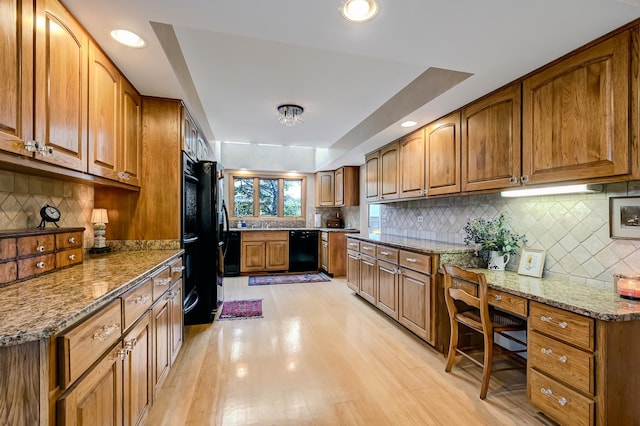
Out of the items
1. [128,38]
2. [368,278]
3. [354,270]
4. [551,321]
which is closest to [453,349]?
[551,321]

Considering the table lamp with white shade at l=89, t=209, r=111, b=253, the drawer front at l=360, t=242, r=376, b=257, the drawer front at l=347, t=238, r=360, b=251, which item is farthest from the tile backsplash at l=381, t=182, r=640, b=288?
the table lamp with white shade at l=89, t=209, r=111, b=253

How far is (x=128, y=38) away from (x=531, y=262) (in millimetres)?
3027

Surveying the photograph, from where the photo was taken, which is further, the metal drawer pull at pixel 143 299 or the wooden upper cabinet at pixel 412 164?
the wooden upper cabinet at pixel 412 164

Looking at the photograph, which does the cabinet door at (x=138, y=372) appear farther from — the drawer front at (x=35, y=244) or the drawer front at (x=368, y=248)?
the drawer front at (x=368, y=248)

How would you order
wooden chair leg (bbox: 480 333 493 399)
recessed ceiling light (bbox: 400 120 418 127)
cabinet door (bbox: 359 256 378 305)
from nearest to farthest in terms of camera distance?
1. wooden chair leg (bbox: 480 333 493 399)
2. recessed ceiling light (bbox: 400 120 418 127)
3. cabinet door (bbox: 359 256 378 305)

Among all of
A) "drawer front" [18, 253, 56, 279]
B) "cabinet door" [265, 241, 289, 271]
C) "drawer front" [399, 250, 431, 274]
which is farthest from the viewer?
"cabinet door" [265, 241, 289, 271]

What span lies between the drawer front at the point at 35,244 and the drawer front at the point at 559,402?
2.73 m

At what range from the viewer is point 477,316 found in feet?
7.29

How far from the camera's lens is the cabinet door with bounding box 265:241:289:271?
19.4 ft

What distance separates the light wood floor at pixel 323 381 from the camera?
1784mm

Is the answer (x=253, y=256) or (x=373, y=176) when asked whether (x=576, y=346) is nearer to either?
(x=373, y=176)

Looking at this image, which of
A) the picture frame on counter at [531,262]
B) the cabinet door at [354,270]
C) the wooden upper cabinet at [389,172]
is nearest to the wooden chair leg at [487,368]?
the picture frame on counter at [531,262]

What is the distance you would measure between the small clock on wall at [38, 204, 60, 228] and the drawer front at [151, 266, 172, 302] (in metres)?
0.66

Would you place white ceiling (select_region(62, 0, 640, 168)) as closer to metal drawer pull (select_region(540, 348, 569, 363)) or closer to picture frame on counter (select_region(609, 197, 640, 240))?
picture frame on counter (select_region(609, 197, 640, 240))
